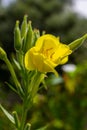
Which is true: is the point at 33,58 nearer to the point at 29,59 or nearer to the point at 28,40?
the point at 29,59

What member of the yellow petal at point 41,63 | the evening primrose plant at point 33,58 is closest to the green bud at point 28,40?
the evening primrose plant at point 33,58

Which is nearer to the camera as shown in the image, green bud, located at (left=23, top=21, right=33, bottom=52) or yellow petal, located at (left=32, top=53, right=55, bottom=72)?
yellow petal, located at (left=32, top=53, right=55, bottom=72)

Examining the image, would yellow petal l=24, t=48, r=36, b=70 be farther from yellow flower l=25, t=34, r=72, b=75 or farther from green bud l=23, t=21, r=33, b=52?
green bud l=23, t=21, r=33, b=52

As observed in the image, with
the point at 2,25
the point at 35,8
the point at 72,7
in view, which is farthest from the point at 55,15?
the point at 2,25

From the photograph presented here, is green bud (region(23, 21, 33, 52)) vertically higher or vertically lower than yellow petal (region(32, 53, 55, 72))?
higher

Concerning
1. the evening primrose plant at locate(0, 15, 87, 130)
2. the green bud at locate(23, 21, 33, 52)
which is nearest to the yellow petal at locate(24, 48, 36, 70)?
the evening primrose plant at locate(0, 15, 87, 130)

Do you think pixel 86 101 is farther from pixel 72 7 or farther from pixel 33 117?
pixel 72 7

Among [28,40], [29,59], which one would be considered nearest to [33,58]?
[29,59]
